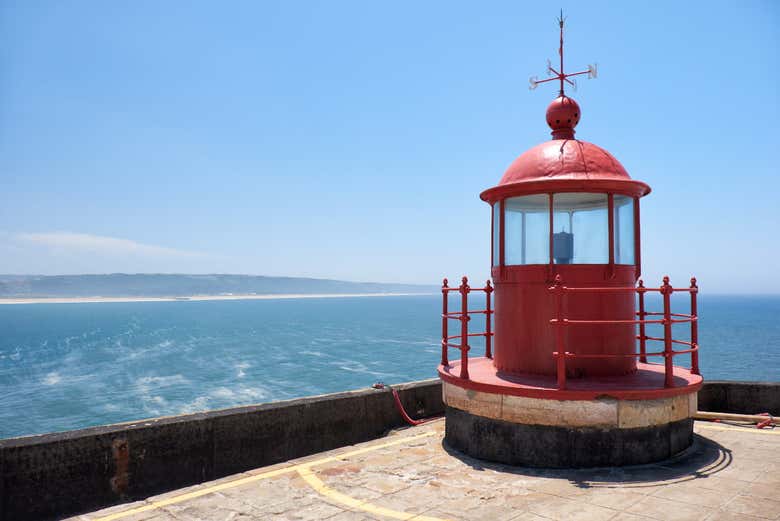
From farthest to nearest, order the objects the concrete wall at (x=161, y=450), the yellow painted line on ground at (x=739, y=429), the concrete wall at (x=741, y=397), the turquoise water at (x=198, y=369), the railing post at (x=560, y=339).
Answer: the turquoise water at (x=198, y=369) < the concrete wall at (x=741, y=397) < the yellow painted line on ground at (x=739, y=429) < the railing post at (x=560, y=339) < the concrete wall at (x=161, y=450)

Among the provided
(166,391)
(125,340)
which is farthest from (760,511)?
(125,340)

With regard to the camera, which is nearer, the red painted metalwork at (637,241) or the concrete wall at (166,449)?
the concrete wall at (166,449)

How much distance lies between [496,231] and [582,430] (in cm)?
284

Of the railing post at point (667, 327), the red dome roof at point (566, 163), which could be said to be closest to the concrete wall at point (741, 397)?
the railing post at point (667, 327)

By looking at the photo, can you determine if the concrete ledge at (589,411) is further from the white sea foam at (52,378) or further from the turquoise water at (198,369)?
the white sea foam at (52,378)

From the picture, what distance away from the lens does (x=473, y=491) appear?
18.0ft

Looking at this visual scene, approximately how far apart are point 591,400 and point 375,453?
271cm

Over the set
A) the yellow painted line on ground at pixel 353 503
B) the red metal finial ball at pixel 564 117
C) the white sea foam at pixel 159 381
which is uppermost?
the red metal finial ball at pixel 564 117

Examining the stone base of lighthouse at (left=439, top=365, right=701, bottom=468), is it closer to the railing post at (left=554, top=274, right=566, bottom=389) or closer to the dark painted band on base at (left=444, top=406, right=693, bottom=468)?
the dark painted band on base at (left=444, top=406, right=693, bottom=468)

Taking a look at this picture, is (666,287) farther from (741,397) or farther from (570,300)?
(741,397)

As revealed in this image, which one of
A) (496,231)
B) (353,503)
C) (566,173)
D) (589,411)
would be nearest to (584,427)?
(589,411)

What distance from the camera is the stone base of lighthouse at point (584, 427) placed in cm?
609

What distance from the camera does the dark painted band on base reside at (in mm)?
6105

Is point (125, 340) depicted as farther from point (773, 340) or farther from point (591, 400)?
point (773, 340)
